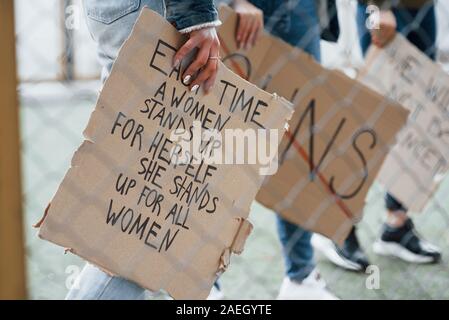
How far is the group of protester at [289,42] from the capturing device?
37.1 inches

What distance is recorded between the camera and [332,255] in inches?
74.7

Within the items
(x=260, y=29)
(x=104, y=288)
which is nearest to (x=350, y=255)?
(x=260, y=29)

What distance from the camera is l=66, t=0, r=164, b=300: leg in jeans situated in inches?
39.2

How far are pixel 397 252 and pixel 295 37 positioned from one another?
2.48 ft

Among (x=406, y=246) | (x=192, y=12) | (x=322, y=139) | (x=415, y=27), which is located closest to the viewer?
(x=192, y=12)

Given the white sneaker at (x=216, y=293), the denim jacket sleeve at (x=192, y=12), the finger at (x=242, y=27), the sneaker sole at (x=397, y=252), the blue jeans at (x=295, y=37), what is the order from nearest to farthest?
1. the denim jacket sleeve at (x=192, y=12)
2. the finger at (x=242, y=27)
3. the blue jeans at (x=295, y=37)
4. the white sneaker at (x=216, y=293)
5. the sneaker sole at (x=397, y=252)

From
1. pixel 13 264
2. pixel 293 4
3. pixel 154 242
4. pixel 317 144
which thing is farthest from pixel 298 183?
pixel 13 264

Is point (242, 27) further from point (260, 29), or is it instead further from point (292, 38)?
point (292, 38)

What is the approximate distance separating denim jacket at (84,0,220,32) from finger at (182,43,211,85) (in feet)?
0.10

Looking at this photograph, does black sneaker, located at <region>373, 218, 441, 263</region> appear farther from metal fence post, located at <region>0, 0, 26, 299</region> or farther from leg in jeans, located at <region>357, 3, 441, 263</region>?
metal fence post, located at <region>0, 0, 26, 299</region>

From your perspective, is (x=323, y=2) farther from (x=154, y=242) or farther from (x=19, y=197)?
(x=19, y=197)

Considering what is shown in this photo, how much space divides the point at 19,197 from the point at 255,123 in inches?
18.0

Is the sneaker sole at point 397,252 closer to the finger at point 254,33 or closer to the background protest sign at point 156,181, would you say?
the finger at point 254,33

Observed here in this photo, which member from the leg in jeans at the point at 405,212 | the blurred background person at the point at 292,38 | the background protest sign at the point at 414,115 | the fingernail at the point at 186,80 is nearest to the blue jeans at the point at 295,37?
the blurred background person at the point at 292,38
